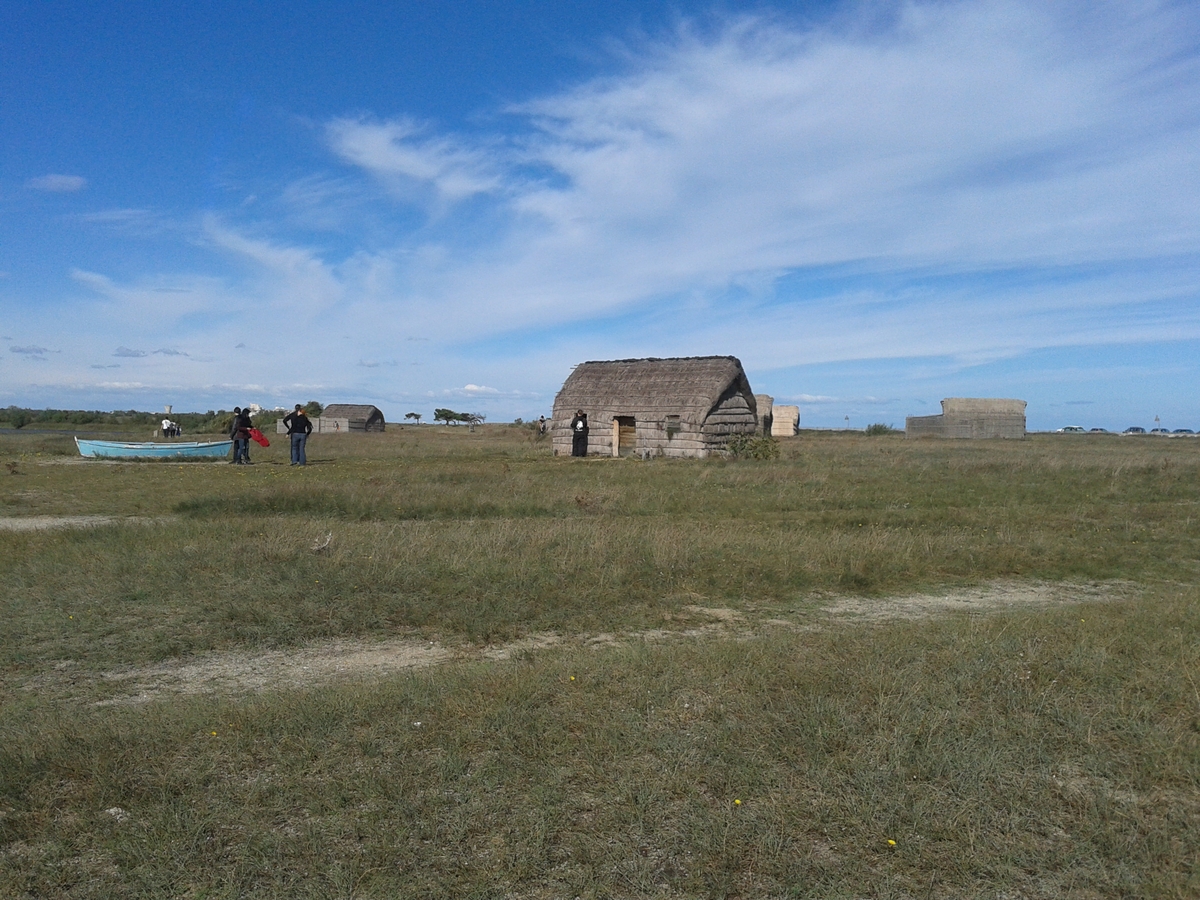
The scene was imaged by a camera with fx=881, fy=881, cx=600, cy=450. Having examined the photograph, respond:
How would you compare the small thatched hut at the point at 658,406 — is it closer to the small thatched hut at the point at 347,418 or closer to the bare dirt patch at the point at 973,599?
the bare dirt patch at the point at 973,599

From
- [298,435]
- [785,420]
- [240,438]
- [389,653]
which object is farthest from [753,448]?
[785,420]

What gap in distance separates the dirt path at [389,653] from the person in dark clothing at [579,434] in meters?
21.8

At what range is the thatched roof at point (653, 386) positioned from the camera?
98.1ft

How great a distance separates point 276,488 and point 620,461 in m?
13.7

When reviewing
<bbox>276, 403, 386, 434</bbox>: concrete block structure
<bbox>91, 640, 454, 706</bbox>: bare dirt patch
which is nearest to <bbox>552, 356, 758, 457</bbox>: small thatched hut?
<bbox>91, 640, 454, 706</bbox>: bare dirt patch

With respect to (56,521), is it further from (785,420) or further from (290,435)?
(785,420)

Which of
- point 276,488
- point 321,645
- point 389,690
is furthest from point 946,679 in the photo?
point 276,488

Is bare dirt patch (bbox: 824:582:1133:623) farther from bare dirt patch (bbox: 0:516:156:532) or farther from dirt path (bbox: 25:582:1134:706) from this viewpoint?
bare dirt patch (bbox: 0:516:156:532)

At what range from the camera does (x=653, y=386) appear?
3136 centimetres

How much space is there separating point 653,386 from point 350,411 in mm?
34872

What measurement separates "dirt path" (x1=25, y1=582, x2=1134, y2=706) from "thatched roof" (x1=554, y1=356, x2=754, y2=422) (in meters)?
19.9

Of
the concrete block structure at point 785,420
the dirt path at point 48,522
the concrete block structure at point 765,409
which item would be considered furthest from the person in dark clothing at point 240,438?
the concrete block structure at point 785,420

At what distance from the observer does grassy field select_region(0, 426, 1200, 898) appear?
12.9ft

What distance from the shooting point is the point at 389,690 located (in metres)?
5.93
